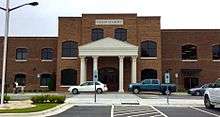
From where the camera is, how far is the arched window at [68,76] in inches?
2143

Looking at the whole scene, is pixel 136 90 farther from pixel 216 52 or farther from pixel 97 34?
pixel 216 52

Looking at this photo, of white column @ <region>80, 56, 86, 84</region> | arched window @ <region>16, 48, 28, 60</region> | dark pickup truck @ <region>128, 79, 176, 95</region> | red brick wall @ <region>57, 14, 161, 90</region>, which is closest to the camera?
dark pickup truck @ <region>128, 79, 176, 95</region>

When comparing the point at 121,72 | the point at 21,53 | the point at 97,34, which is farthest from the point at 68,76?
the point at 21,53

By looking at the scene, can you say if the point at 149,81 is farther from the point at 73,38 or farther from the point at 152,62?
the point at 73,38

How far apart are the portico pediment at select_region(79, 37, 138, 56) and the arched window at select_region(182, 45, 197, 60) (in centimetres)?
848

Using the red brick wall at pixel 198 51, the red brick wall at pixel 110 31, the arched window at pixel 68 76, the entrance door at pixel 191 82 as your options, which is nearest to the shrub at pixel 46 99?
the red brick wall at pixel 110 31

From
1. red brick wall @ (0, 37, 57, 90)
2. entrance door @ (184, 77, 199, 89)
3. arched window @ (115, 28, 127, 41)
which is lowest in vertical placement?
entrance door @ (184, 77, 199, 89)

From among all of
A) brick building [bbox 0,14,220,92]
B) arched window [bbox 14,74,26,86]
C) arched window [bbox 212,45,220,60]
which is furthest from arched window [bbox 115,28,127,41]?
arched window [bbox 14,74,26,86]

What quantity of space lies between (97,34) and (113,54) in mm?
4571

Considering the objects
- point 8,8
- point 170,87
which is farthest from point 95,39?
point 8,8

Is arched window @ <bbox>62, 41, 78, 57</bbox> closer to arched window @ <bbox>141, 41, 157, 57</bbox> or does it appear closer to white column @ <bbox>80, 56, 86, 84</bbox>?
white column @ <bbox>80, 56, 86, 84</bbox>

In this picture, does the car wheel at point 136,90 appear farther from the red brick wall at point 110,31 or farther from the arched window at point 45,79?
the arched window at point 45,79

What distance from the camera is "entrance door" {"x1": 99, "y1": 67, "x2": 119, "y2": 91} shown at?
54.5 metres

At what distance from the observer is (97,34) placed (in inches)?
2159
